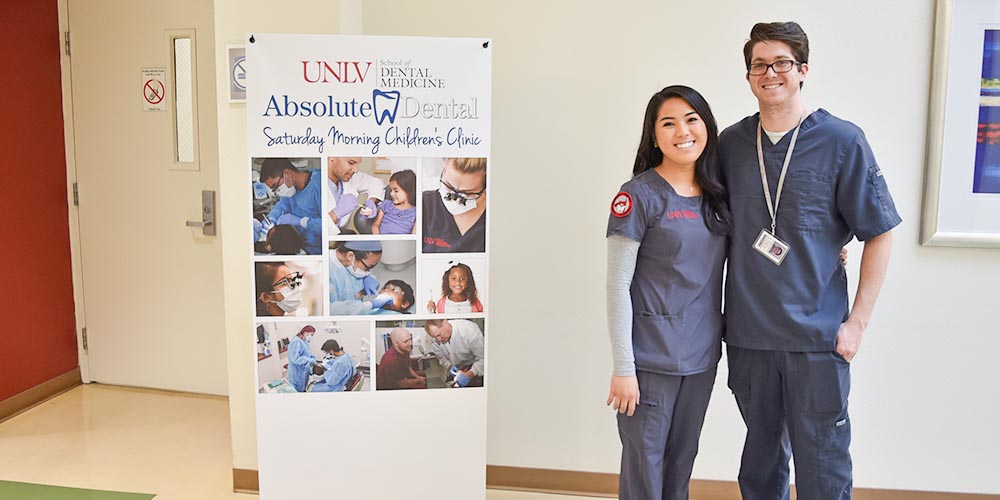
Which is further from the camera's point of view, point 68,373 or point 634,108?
point 68,373

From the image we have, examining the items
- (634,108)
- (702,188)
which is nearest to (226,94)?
(634,108)

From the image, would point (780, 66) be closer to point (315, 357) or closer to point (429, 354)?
point (429, 354)

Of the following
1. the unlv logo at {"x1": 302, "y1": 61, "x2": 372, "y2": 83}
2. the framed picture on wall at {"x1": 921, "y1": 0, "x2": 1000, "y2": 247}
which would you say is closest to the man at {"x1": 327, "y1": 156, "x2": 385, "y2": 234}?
the unlv logo at {"x1": 302, "y1": 61, "x2": 372, "y2": 83}

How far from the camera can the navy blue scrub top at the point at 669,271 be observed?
68.0 inches

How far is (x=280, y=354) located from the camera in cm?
214

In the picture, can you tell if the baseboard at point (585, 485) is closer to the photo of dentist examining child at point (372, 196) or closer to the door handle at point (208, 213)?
the photo of dentist examining child at point (372, 196)

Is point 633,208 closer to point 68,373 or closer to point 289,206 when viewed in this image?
point 289,206

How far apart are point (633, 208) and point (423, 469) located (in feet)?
3.62

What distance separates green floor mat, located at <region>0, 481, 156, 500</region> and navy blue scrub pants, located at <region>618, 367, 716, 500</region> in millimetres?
1886

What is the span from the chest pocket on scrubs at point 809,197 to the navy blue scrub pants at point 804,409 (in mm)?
343

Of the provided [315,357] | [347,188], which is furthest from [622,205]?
[315,357]

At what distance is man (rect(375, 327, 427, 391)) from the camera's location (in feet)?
7.06

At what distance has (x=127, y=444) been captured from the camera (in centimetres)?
304

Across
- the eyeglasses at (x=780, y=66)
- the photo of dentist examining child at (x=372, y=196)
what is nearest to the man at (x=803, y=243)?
the eyeglasses at (x=780, y=66)
